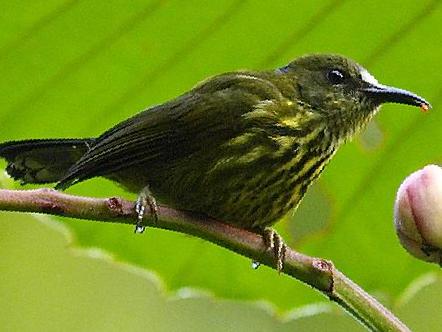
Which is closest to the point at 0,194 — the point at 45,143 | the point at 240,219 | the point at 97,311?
the point at 45,143

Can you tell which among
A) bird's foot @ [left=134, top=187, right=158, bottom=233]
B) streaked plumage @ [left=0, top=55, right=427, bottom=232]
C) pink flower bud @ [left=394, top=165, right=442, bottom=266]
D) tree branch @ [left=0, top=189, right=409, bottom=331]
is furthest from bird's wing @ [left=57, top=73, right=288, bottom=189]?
pink flower bud @ [left=394, top=165, right=442, bottom=266]

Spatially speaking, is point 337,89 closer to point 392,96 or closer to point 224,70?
point 392,96

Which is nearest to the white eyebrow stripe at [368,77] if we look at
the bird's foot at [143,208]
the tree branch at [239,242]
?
the bird's foot at [143,208]

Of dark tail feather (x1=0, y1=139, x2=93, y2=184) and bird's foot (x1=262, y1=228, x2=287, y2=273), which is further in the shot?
dark tail feather (x1=0, y1=139, x2=93, y2=184)

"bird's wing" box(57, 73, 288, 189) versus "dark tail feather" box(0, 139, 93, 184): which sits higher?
"bird's wing" box(57, 73, 288, 189)

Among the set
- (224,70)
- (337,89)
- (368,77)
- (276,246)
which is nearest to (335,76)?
(337,89)

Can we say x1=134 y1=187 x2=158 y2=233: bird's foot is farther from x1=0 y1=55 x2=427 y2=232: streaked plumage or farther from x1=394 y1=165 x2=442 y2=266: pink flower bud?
x1=394 y1=165 x2=442 y2=266: pink flower bud

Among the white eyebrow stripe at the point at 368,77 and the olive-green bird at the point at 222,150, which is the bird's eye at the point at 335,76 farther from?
the white eyebrow stripe at the point at 368,77
